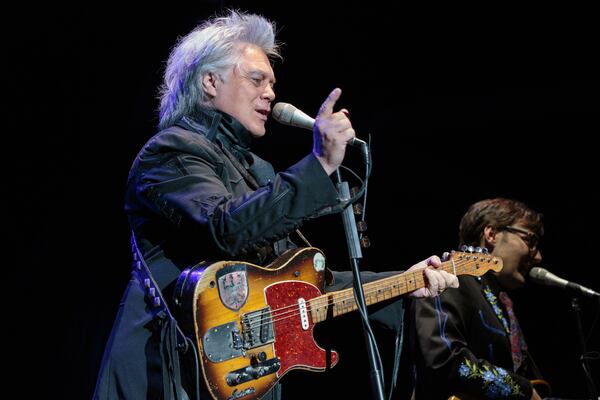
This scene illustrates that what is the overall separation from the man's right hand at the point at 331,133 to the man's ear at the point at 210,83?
784 millimetres

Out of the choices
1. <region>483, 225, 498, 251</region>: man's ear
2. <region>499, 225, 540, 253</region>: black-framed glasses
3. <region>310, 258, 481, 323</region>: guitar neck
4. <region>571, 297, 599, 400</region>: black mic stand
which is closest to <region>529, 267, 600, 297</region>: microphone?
<region>571, 297, 599, 400</region>: black mic stand

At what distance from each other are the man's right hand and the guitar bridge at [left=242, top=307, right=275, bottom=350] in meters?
0.53

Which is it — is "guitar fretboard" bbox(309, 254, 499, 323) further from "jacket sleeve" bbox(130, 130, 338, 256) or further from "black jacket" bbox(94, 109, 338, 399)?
"jacket sleeve" bbox(130, 130, 338, 256)

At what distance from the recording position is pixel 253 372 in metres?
1.81

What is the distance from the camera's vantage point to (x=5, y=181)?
10.9 feet

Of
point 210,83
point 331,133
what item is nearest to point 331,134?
point 331,133

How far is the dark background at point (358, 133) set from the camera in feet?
11.5

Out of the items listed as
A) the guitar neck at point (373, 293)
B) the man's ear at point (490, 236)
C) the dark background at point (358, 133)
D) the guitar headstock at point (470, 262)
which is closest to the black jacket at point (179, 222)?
the guitar neck at point (373, 293)

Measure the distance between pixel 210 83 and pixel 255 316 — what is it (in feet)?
3.19

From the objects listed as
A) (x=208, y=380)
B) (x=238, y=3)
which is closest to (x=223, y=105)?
(x=208, y=380)

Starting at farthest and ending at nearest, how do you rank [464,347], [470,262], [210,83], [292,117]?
[464,347] → [470,262] → [210,83] → [292,117]

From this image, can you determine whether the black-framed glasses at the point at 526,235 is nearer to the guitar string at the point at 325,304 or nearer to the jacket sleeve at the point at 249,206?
the guitar string at the point at 325,304

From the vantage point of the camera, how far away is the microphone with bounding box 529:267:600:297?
3.65 m

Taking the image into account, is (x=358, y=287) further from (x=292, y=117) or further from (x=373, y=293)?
(x=373, y=293)
